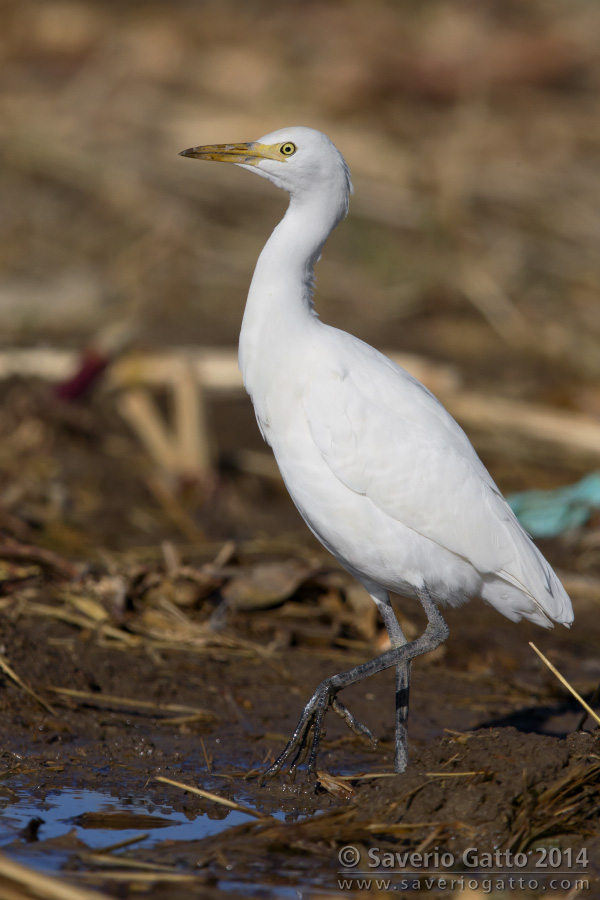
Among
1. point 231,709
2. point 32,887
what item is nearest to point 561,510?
point 231,709

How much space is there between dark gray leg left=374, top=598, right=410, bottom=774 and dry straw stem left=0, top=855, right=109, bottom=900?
150 cm

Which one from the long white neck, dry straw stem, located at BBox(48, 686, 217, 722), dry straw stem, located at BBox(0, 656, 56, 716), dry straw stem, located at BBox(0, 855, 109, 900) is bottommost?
dry straw stem, located at BBox(48, 686, 217, 722)

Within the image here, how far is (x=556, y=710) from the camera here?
5.28m

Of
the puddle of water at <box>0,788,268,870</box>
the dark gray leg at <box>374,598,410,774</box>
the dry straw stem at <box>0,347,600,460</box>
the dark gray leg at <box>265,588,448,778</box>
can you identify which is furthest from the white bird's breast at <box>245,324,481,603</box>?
the dry straw stem at <box>0,347,600,460</box>

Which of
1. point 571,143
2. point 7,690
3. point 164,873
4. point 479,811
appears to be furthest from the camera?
point 571,143

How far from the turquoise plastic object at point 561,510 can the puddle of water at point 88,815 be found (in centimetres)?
390

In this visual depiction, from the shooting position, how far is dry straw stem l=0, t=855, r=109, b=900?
2771 mm

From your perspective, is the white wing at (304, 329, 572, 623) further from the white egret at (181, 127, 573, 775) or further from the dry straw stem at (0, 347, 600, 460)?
the dry straw stem at (0, 347, 600, 460)

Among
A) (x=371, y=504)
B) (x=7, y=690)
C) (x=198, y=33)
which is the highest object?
(x=198, y=33)

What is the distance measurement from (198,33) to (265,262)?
1295cm

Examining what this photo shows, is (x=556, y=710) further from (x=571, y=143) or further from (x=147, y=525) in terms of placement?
(x=571, y=143)

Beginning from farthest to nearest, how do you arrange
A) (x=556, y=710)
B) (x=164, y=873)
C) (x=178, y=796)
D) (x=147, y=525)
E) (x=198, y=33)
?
(x=198, y=33) → (x=147, y=525) → (x=556, y=710) → (x=178, y=796) → (x=164, y=873)

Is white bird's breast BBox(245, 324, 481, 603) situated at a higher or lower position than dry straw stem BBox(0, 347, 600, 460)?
higher

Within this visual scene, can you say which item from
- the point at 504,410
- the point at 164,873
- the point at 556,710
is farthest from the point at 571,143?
the point at 164,873
